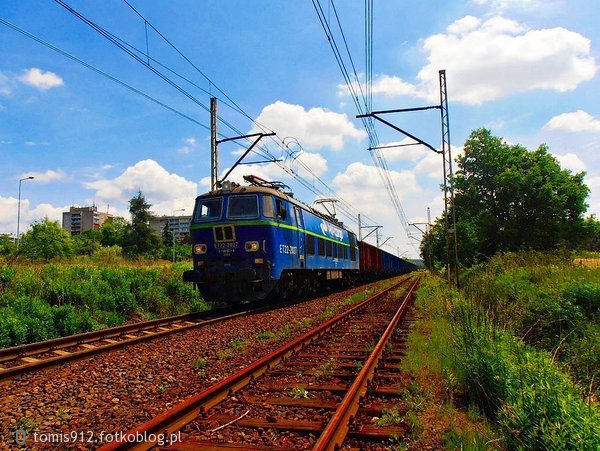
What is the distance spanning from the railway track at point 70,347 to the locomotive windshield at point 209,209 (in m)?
3.99

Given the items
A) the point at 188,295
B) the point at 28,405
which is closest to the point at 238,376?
the point at 28,405

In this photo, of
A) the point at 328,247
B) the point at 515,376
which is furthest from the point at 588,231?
the point at 515,376

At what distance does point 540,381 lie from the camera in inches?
153

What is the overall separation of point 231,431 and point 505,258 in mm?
17574

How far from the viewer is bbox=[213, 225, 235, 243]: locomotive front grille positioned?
13.2 m

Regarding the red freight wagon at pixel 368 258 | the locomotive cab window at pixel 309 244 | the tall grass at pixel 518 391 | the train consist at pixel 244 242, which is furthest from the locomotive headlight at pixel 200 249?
the red freight wagon at pixel 368 258

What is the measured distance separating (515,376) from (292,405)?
2.42 m

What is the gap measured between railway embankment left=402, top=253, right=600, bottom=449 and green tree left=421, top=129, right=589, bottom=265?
2253 centimetres

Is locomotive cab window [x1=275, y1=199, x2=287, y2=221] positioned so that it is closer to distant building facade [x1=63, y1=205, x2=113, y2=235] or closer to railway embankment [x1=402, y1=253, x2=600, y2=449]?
railway embankment [x1=402, y1=253, x2=600, y2=449]

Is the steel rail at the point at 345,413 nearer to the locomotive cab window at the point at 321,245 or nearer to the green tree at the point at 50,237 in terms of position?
the locomotive cab window at the point at 321,245

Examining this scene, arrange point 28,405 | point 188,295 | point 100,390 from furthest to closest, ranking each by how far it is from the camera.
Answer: point 188,295 → point 100,390 → point 28,405

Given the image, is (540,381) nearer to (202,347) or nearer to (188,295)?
(202,347)

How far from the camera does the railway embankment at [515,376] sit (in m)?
3.47

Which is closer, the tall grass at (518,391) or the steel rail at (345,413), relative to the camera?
the tall grass at (518,391)
